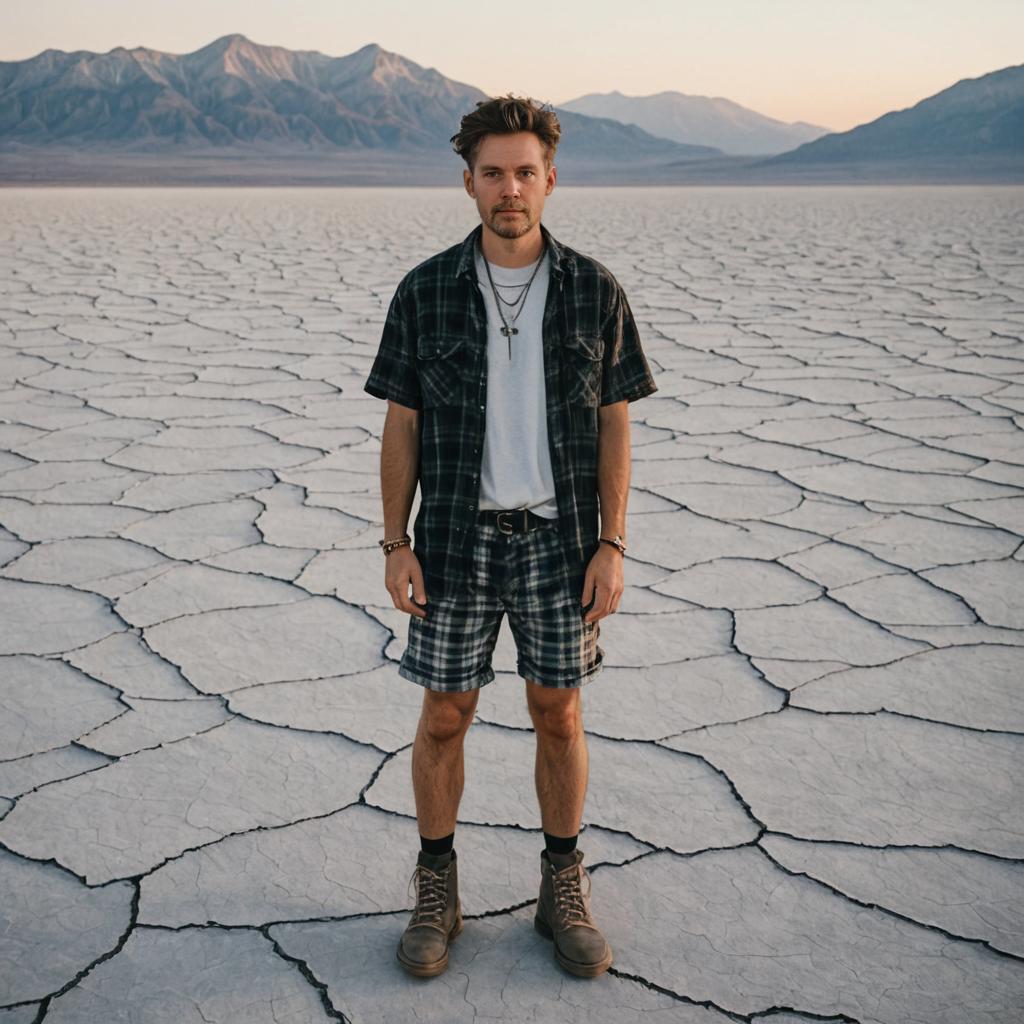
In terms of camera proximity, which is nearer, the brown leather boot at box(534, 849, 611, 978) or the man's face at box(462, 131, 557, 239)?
the man's face at box(462, 131, 557, 239)

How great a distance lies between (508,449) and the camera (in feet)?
4.43

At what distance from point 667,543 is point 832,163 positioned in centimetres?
7396

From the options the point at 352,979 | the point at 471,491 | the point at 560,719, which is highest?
the point at 471,491

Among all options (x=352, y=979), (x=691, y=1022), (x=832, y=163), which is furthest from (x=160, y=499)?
(x=832, y=163)

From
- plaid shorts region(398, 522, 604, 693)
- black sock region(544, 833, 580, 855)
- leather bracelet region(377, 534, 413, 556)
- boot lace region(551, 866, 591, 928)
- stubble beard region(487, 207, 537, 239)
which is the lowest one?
boot lace region(551, 866, 591, 928)

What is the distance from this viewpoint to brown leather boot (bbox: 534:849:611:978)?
139 cm

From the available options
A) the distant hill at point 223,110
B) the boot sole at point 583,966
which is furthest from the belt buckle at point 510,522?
the distant hill at point 223,110

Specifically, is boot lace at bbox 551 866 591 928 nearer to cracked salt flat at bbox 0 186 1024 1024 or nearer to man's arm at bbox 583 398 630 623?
cracked salt flat at bbox 0 186 1024 1024

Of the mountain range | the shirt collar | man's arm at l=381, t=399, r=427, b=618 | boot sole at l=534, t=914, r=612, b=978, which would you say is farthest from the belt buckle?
the mountain range

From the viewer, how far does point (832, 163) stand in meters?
71.3

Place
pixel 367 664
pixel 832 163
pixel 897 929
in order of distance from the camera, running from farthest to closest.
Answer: pixel 832 163
pixel 367 664
pixel 897 929

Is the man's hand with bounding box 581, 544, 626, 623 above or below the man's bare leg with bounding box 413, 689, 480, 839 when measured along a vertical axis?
above

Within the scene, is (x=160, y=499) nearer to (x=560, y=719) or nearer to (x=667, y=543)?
(x=667, y=543)

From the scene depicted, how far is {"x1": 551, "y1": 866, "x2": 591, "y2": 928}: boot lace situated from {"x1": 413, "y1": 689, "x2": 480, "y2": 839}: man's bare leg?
0.15 m
